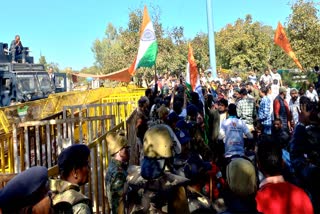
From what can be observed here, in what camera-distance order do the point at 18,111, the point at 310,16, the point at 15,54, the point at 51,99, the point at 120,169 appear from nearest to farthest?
the point at 120,169 → the point at 18,111 → the point at 51,99 → the point at 15,54 → the point at 310,16

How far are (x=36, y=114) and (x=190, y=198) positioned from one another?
809 cm

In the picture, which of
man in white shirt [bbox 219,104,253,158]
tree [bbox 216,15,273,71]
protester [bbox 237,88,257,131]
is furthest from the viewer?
tree [bbox 216,15,273,71]

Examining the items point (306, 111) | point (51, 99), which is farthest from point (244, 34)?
point (306, 111)

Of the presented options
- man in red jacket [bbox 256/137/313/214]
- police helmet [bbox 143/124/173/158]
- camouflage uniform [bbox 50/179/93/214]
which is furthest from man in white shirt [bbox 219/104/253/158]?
camouflage uniform [bbox 50/179/93/214]

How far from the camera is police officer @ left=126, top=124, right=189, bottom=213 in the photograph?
2.53m

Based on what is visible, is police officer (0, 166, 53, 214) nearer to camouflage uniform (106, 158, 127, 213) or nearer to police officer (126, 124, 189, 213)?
police officer (126, 124, 189, 213)

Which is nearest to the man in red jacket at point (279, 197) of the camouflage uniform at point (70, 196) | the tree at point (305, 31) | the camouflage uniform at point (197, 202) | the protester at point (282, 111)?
the camouflage uniform at point (197, 202)

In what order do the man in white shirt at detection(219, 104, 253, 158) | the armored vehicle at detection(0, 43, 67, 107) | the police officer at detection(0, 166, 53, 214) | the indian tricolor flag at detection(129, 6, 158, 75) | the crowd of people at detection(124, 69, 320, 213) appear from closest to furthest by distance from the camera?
1. the police officer at detection(0, 166, 53, 214)
2. the crowd of people at detection(124, 69, 320, 213)
3. the man in white shirt at detection(219, 104, 253, 158)
4. the indian tricolor flag at detection(129, 6, 158, 75)
5. the armored vehicle at detection(0, 43, 67, 107)

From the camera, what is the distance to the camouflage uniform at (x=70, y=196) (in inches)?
86.8

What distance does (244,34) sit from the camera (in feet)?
113

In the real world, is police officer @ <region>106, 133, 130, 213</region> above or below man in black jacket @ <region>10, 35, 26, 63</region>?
below

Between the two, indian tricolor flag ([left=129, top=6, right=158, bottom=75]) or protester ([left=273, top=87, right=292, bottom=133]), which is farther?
indian tricolor flag ([left=129, top=6, right=158, bottom=75])

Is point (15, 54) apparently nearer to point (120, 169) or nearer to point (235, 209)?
point (120, 169)

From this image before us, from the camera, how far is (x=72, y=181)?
243 centimetres
